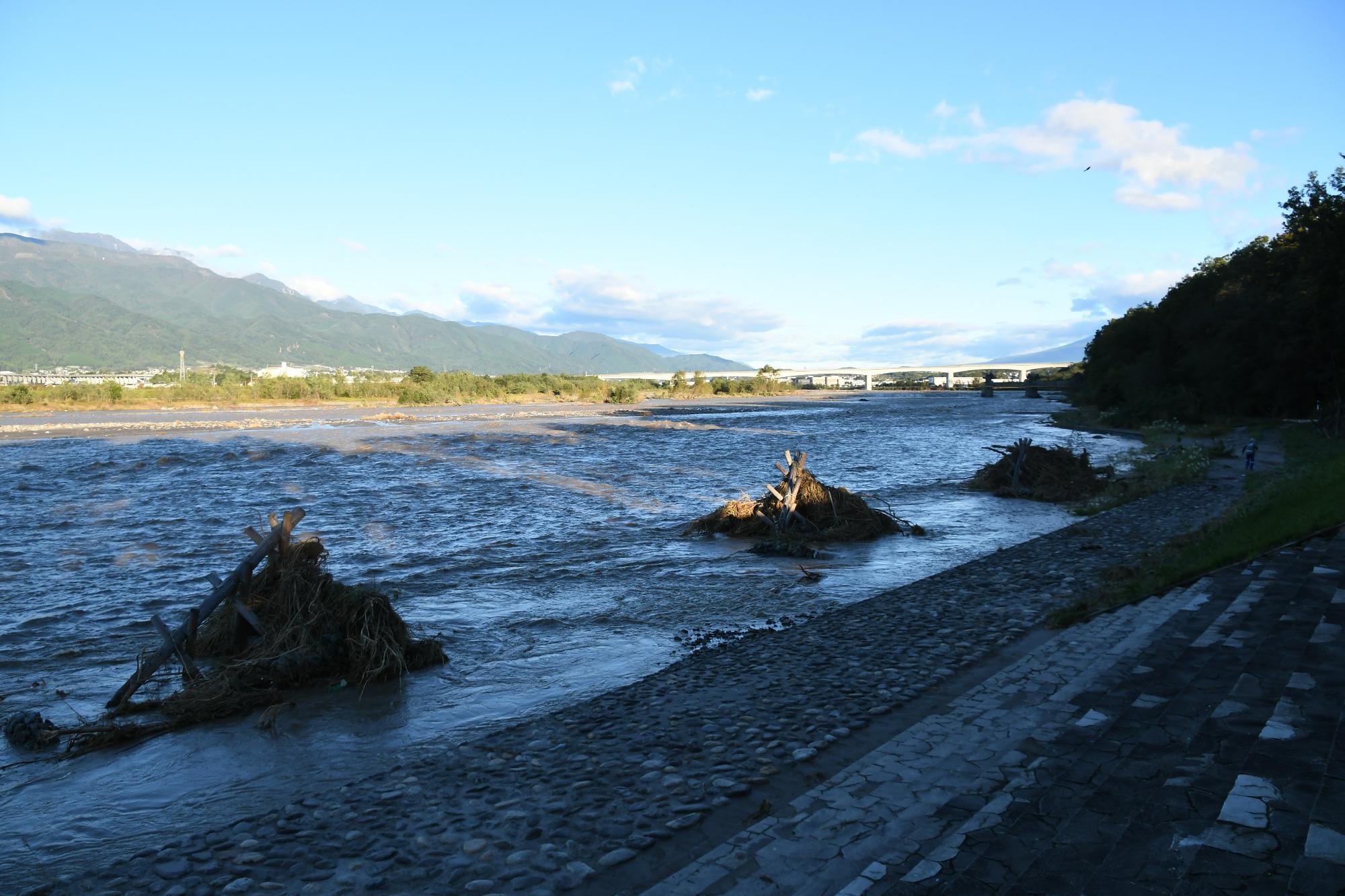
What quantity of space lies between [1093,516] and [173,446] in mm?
47199

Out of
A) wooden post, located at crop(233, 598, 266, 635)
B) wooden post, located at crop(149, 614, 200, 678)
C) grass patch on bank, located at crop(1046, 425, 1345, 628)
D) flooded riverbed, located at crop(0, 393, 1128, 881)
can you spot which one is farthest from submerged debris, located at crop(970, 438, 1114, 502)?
wooden post, located at crop(149, 614, 200, 678)

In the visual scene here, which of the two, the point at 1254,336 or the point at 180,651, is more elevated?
the point at 1254,336

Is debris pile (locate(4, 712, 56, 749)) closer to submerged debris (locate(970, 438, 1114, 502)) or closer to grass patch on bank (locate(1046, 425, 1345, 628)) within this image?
grass patch on bank (locate(1046, 425, 1345, 628))

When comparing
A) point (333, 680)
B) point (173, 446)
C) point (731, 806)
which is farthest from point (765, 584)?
point (173, 446)

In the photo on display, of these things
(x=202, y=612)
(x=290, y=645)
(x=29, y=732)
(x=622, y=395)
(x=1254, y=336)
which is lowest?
(x=29, y=732)

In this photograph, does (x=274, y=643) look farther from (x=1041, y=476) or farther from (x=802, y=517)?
(x=1041, y=476)

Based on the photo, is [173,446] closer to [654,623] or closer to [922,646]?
Answer: [654,623]

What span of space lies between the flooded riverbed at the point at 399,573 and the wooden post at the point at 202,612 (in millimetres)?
524

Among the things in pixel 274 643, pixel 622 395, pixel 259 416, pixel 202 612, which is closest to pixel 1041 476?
pixel 274 643

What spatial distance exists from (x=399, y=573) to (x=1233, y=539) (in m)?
15.1

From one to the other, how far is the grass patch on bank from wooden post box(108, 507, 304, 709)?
33.2ft

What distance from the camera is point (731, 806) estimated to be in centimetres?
638

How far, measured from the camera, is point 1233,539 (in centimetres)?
1371

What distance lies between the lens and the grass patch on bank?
1132 centimetres
